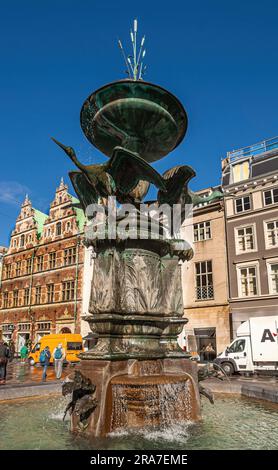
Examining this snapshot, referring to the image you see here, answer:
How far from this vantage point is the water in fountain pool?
15.0ft

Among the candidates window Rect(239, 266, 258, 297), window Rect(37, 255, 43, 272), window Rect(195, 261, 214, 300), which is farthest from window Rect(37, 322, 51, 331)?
window Rect(239, 266, 258, 297)

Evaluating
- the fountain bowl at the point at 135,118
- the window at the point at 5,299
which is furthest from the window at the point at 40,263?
the fountain bowl at the point at 135,118

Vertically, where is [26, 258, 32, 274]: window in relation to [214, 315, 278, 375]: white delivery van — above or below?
above

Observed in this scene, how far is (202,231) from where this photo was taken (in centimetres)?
3092

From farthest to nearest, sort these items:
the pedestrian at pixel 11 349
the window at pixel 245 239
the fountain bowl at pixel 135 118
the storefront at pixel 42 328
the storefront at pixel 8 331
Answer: the storefront at pixel 8 331 < the storefront at pixel 42 328 < the pedestrian at pixel 11 349 < the window at pixel 245 239 < the fountain bowl at pixel 135 118

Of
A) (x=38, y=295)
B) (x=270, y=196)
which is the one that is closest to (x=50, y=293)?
(x=38, y=295)

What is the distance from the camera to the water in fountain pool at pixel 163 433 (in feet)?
15.0

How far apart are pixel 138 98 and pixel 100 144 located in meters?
1.50

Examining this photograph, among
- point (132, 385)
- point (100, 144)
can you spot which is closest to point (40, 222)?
point (100, 144)

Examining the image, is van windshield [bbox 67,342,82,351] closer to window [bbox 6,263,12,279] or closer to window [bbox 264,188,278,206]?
window [bbox 264,188,278,206]

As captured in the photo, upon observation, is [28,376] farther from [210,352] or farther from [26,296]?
[26,296]

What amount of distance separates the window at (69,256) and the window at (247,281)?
16093 millimetres

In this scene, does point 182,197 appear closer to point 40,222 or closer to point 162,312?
point 162,312

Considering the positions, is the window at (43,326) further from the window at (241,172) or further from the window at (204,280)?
the window at (241,172)
